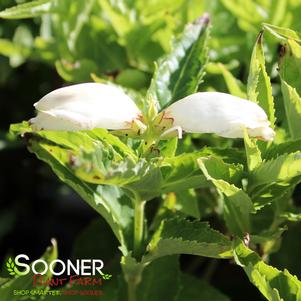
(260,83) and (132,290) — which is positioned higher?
(260,83)

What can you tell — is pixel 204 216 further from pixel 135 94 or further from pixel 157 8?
pixel 157 8

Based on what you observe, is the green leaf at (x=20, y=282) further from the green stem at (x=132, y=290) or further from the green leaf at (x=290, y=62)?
the green leaf at (x=290, y=62)

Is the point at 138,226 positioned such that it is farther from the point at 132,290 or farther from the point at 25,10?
the point at 25,10

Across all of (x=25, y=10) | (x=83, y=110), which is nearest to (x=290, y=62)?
(x=83, y=110)

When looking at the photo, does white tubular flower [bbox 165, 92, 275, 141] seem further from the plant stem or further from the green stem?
the green stem

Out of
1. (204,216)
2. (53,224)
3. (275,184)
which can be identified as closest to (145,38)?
(204,216)

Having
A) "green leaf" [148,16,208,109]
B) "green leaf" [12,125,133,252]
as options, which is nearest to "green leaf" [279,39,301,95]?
"green leaf" [148,16,208,109]
